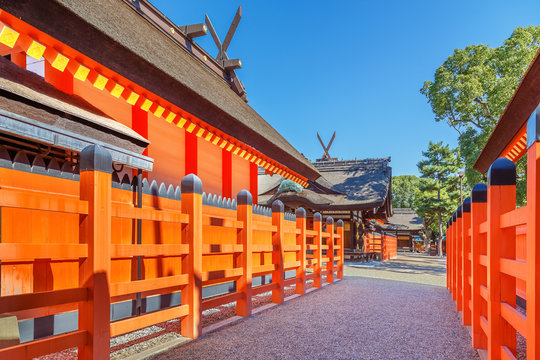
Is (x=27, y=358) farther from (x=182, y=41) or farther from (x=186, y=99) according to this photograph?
(x=182, y=41)

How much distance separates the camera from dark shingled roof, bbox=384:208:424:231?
119 feet

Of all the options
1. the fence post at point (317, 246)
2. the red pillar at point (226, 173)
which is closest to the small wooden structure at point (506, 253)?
the fence post at point (317, 246)

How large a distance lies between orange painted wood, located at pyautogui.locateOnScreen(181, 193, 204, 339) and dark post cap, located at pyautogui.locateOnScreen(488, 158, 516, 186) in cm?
238

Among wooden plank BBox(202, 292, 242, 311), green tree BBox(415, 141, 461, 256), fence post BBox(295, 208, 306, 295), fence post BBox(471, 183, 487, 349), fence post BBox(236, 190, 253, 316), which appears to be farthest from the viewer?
green tree BBox(415, 141, 461, 256)

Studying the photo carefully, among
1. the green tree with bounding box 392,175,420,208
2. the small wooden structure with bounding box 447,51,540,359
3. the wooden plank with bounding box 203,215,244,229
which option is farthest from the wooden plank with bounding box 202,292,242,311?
the green tree with bounding box 392,175,420,208

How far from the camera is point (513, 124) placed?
4.74m

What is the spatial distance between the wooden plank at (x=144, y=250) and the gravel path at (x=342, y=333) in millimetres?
794

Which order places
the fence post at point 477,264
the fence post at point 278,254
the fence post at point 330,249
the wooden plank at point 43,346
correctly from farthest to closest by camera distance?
the fence post at point 330,249 → the fence post at point 278,254 → the fence post at point 477,264 → the wooden plank at point 43,346

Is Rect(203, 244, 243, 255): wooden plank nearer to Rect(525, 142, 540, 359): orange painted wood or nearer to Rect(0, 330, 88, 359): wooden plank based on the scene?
Rect(0, 330, 88, 359): wooden plank

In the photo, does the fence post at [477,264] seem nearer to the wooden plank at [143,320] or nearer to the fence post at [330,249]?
the wooden plank at [143,320]

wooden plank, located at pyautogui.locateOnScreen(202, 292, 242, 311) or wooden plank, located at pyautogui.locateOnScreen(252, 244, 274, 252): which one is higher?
wooden plank, located at pyautogui.locateOnScreen(252, 244, 274, 252)

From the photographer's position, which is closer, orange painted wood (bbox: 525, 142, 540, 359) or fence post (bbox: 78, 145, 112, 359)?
orange painted wood (bbox: 525, 142, 540, 359)

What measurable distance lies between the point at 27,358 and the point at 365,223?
17.5 metres

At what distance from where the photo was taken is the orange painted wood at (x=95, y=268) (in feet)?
7.02
